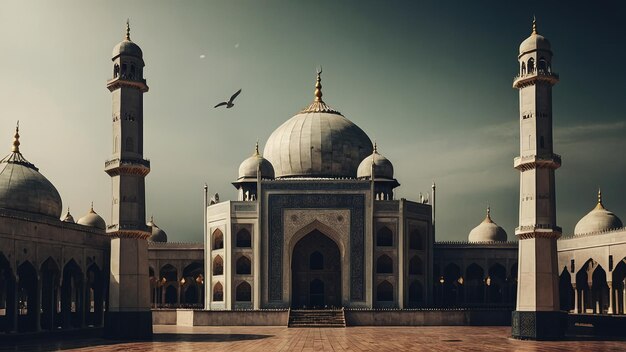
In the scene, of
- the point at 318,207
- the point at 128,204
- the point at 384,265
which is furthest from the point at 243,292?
the point at 128,204

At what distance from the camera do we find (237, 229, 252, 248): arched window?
144ft

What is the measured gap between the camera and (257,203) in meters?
43.9

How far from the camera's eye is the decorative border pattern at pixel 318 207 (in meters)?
43.1

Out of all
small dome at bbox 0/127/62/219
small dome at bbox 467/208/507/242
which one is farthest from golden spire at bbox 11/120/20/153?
small dome at bbox 467/208/507/242

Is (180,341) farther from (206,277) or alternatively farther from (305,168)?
(305,168)

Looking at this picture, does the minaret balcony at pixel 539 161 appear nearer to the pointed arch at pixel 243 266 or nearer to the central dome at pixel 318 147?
the pointed arch at pixel 243 266

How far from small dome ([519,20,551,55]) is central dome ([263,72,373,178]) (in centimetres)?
1896

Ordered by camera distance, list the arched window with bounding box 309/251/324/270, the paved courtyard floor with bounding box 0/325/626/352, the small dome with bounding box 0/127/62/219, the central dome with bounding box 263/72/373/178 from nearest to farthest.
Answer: the paved courtyard floor with bounding box 0/325/626/352 < the small dome with bounding box 0/127/62/219 < the arched window with bounding box 309/251/324/270 < the central dome with bounding box 263/72/373/178

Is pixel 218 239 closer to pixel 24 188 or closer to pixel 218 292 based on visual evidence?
pixel 218 292

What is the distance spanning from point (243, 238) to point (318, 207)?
13.4 ft

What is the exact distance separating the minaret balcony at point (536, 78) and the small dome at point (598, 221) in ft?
63.2

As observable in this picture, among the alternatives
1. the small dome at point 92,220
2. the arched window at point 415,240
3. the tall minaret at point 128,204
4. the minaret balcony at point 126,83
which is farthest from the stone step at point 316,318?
the small dome at point 92,220

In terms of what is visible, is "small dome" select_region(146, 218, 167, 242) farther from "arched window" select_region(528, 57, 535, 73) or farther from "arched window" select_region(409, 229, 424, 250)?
"arched window" select_region(528, 57, 535, 73)

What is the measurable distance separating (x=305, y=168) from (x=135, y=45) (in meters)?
18.5
